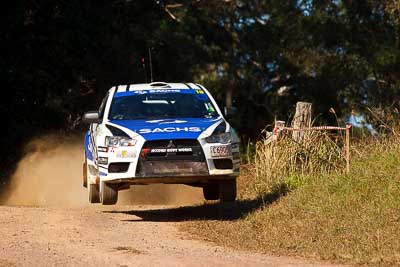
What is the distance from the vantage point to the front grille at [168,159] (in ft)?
43.0

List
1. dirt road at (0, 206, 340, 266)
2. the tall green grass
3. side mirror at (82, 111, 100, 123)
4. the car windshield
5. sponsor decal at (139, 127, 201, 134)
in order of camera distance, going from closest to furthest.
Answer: dirt road at (0, 206, 340, 266) → sponsor decal at (139, 127, 201, 134) → the car windshield → side mirror at (82, 111, 100, 123) → the tall green grass

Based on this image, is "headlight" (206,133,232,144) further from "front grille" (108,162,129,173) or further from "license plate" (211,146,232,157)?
"front grille" (108,162,129,173)

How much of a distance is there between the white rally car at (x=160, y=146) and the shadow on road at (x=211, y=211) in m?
0.39

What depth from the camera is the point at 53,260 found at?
10133 millimetres

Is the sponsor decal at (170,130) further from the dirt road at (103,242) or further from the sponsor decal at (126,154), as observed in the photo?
the dirt road at (103,242)

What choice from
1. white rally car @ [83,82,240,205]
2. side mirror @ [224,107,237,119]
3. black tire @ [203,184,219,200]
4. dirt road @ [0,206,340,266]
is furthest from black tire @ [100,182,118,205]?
black tire @ [203,184,219,200]

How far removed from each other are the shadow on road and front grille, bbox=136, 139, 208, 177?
954mm

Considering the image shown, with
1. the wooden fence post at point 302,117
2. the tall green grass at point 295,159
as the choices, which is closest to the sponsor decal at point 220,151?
the tall green grass at point 295,159

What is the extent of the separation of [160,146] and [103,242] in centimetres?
208

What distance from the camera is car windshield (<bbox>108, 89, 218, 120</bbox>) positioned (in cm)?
1429

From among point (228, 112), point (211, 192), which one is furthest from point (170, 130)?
point (211, 192)

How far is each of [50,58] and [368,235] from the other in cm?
1708

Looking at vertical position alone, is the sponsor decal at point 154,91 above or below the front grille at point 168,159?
above

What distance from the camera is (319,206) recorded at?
1303cm
